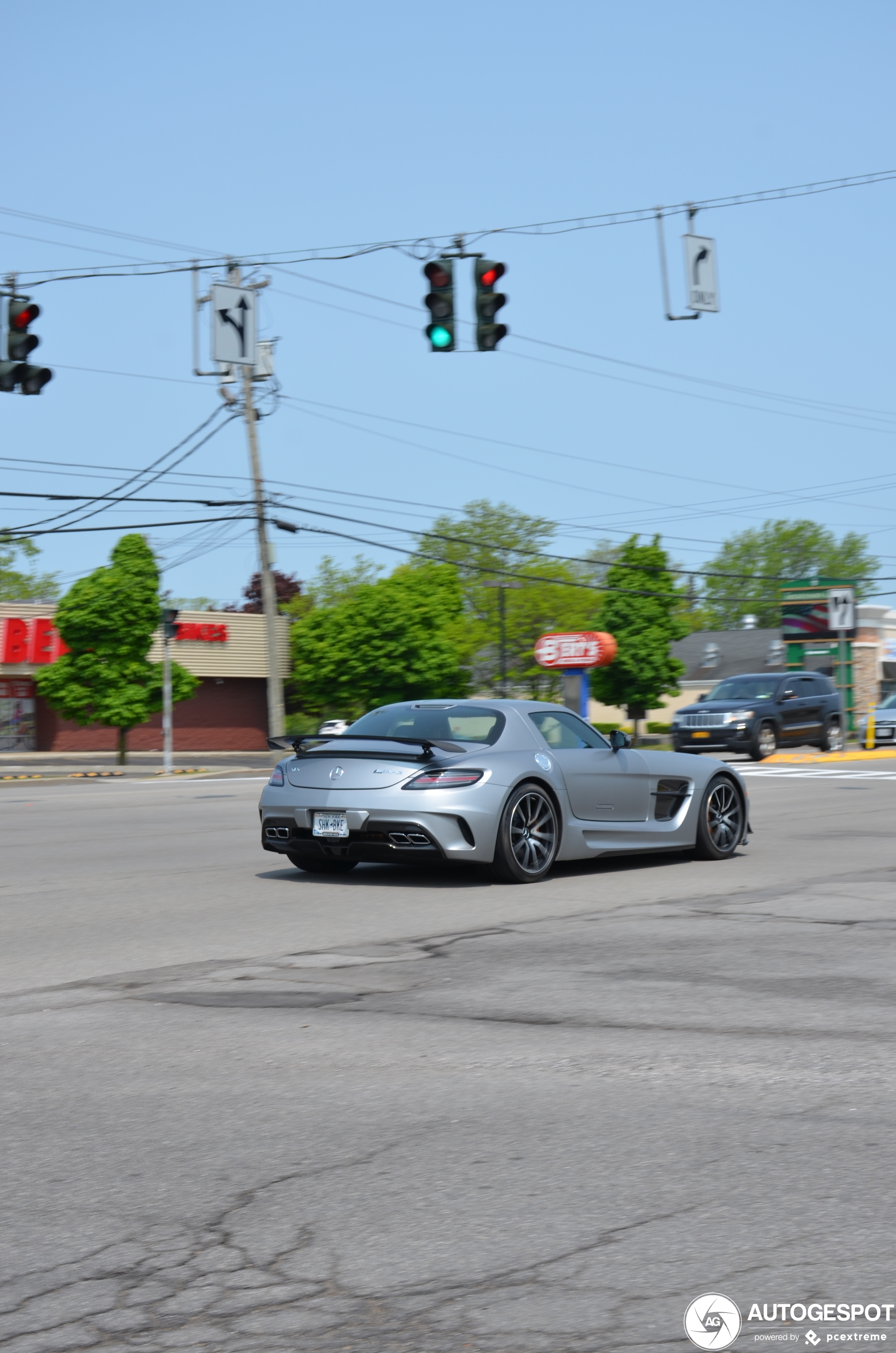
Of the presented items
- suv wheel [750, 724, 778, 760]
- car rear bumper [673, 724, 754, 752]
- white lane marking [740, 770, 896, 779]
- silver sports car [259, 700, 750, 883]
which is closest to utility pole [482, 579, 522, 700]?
suv wheel [750, 724, 778, 760]

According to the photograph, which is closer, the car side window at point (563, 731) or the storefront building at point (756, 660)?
the car side window at point (563, 731)

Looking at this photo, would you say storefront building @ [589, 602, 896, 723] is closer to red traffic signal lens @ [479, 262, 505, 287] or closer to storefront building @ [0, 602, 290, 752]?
storefront building @ [0, 602, 290, 752]

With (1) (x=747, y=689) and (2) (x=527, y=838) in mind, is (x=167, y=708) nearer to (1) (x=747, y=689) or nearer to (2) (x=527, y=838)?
(1) (x=747, y=689)

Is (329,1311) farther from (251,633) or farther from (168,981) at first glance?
(251,633)

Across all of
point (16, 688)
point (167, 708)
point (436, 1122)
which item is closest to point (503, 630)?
point (16, 688)

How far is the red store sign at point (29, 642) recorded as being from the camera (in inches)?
2112

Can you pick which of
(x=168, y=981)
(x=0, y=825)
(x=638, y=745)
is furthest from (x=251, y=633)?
(x=168, y=981)

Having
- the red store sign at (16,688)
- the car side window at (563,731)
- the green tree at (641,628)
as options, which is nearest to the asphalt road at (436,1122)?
the car side window at (563,731)

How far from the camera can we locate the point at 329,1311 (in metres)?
3.32

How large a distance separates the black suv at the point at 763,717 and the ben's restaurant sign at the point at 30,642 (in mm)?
27652

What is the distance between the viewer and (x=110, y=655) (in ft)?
149

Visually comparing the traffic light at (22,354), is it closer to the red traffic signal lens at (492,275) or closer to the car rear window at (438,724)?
the red traffic signal lens at (492,275)

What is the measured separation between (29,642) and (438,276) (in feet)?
131

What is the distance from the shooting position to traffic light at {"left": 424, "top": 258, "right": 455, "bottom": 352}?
17.0 meters
